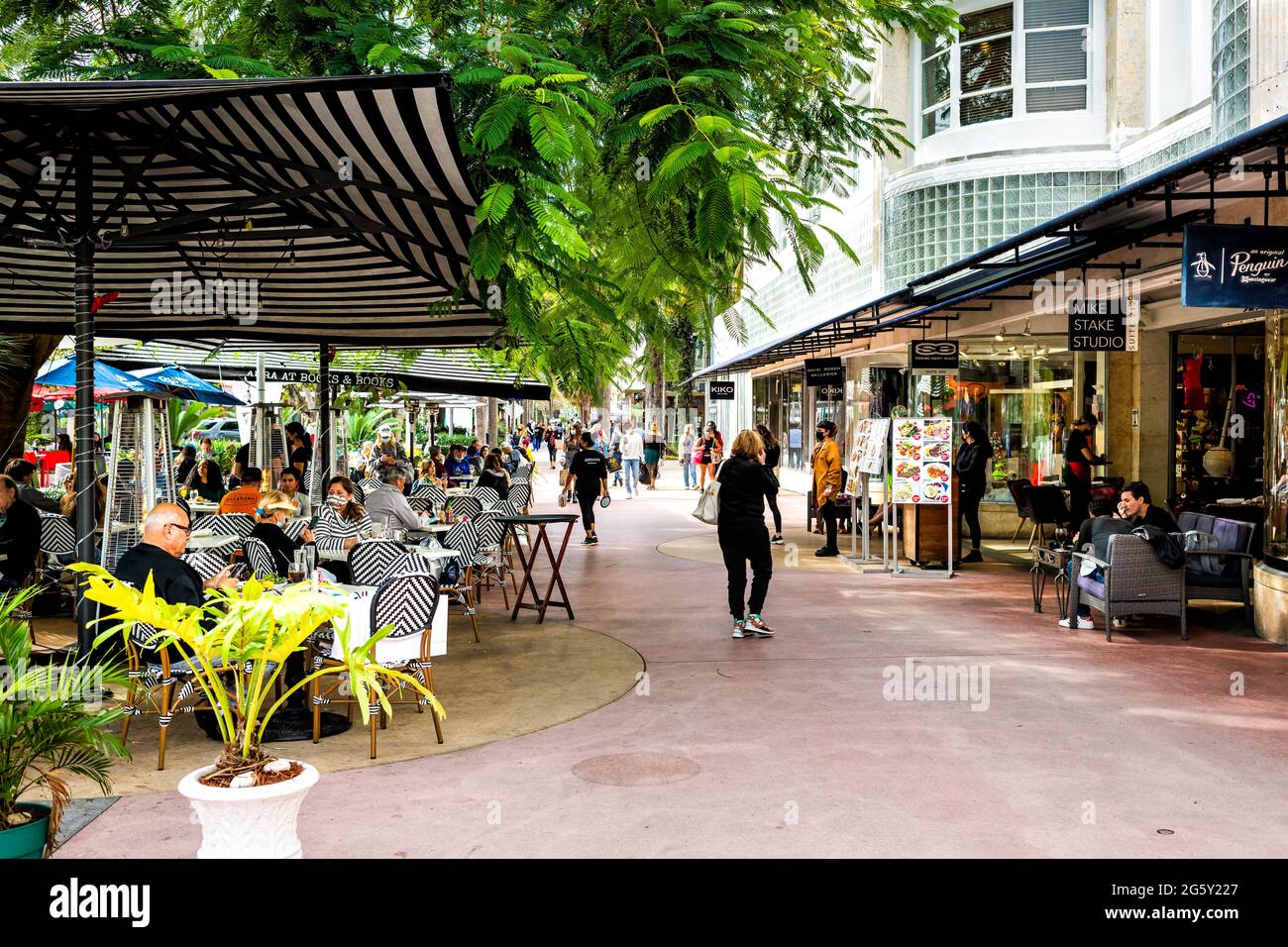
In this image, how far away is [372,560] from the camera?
855 centimetres

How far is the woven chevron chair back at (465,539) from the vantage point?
1077 centimetres

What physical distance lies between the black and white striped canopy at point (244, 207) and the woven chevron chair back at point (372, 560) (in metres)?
2.26

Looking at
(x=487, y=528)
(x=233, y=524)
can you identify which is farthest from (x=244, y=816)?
(x=233, y=524)

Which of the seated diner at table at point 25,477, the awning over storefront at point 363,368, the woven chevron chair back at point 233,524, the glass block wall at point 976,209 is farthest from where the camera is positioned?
the awning over storefront at point 363,368

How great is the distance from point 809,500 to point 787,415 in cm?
1430

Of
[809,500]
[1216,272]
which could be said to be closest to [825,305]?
[809,500]

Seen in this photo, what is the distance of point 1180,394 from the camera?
1502 centimetres

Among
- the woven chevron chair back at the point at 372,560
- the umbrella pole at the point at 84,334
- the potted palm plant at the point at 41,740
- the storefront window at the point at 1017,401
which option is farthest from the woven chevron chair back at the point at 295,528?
the storefront window at the point at 1017,401

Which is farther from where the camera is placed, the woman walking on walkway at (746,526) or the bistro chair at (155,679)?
the woman walking on walkway at (746,526)

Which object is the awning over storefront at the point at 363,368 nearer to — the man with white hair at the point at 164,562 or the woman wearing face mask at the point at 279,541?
the woman wearing face mask at the point at 279,541

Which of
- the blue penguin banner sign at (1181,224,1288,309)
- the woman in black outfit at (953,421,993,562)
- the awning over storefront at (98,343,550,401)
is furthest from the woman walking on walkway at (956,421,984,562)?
the blue penguin banner sign at (1181,224,1288,309)

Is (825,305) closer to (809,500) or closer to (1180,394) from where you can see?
(809,500)

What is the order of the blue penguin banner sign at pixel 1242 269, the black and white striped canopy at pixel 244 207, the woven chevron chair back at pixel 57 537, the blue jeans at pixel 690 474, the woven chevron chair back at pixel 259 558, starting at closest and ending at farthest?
the black and white striped canopy at pixel 244 207 < the blue penguin banner sign at pixel 1242 269 < the woven chevron chair back at pixel 259 558 < the woven chevron chair back at pixel 57 537 < the blue jeans at pixel 690 474
